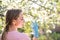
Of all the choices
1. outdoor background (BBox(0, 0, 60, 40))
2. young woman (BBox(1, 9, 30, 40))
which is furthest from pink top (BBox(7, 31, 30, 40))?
outdoor background (BBox(0, 0, 60, 40))

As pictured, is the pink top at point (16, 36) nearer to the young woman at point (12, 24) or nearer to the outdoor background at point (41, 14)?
the young woman at point (12, 24)

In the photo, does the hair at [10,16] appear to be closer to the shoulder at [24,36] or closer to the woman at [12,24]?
the woman at [12,24]

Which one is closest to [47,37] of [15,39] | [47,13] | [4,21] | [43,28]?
[43,28]

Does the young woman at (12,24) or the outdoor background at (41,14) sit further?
the outdoor background at (41,14)

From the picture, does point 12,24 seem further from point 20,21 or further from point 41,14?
point 41,14

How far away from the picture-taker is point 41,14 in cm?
172

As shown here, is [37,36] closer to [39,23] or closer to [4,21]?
[39,23]

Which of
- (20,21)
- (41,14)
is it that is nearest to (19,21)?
(20,21)

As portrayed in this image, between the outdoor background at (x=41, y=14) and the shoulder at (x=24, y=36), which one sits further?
the outdoor background at (x=41, y=14)

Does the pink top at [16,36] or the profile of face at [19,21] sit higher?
the profile of face at [19,21]

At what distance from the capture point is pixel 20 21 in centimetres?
163

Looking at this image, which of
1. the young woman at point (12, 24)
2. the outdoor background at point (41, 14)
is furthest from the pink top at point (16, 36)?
the outdoor background at point (41, 14)

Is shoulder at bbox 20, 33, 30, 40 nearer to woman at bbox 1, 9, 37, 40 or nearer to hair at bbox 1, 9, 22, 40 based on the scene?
woman at bbox 1, 9, 37, 40

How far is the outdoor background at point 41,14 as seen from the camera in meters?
1.70
